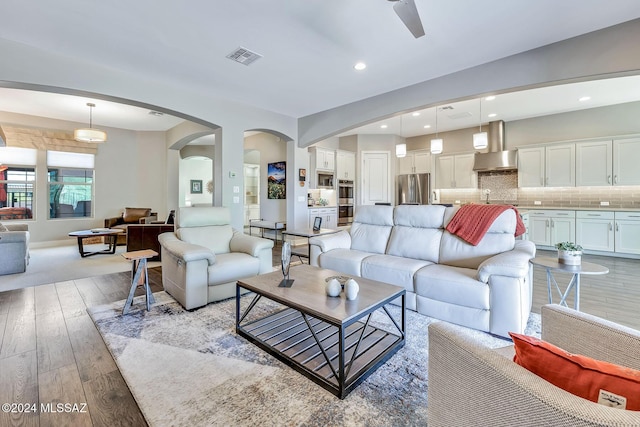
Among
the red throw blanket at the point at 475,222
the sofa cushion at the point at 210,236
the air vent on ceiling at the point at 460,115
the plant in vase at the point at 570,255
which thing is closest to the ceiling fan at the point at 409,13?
the red throw blanket at the point at 475,222

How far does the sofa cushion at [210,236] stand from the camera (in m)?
3.47

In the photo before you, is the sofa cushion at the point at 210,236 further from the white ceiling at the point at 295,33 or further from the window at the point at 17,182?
the window at the point at 17,182

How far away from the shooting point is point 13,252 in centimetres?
419

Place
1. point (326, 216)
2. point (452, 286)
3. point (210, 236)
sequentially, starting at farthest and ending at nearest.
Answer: point (326, 216) → point (210, 236) → point (452, 286)

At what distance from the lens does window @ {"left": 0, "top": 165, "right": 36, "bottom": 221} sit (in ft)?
20.3

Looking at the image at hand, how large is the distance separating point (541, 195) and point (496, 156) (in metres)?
1.30

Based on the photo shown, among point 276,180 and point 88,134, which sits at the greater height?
point 88,134

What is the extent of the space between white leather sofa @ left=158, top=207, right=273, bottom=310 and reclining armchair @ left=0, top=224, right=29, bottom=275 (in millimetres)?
2725

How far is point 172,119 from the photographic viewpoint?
251 inches

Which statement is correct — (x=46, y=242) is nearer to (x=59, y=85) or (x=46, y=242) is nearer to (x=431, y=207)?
(x=59, y=85)

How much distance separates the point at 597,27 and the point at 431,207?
234 cm

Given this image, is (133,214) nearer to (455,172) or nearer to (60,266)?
(60,266)

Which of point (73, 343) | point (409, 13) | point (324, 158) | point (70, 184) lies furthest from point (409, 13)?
point (70, 184)

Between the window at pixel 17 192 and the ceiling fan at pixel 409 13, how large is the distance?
8374mm
